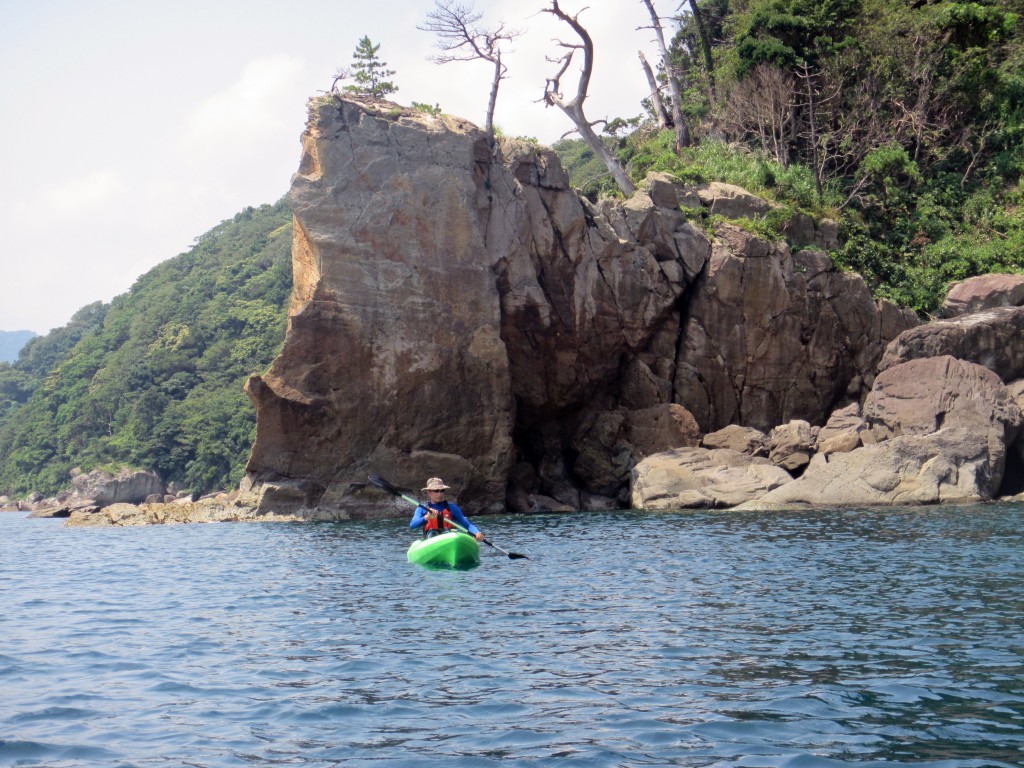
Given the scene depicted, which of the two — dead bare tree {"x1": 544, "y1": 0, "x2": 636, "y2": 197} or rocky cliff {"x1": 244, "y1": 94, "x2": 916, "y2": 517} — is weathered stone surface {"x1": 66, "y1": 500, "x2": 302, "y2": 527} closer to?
rocky cliff {"x1": 244, "y1": 94, "x2": 916, "y2": 517}

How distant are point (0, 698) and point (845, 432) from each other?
22.6 m

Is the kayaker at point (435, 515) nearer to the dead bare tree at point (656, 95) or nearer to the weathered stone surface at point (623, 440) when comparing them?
the weathered stone surface at point (623, 440)

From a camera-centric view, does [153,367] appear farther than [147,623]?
Yes

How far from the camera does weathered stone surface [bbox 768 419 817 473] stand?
26.7 m

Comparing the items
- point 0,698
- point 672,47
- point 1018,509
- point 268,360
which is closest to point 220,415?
point 268,360

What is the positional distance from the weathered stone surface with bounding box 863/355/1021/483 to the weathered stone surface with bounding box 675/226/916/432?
16.7ft

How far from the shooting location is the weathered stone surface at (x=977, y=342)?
91.4ft

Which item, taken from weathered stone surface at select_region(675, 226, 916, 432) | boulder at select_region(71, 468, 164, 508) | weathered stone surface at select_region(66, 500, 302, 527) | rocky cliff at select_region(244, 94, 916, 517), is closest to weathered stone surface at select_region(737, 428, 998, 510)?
rocky cliff at select_region(244, 94, 916, 517)

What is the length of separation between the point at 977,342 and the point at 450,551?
18943mm

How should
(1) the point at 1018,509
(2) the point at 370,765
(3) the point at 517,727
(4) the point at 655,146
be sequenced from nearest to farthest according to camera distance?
(2) the point at 370,765 → (3) the point at 517,727 → (1) the point at 1018,509 → (4) the point at 655,146

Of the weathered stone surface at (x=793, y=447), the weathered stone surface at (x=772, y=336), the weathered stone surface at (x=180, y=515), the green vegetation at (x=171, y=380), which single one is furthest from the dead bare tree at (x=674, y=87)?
the green vegetation at (x=171, y=380)

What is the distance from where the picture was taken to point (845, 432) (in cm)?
2669

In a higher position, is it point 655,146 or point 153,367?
point 655,146

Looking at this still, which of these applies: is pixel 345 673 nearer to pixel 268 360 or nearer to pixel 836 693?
pixel 836 693
